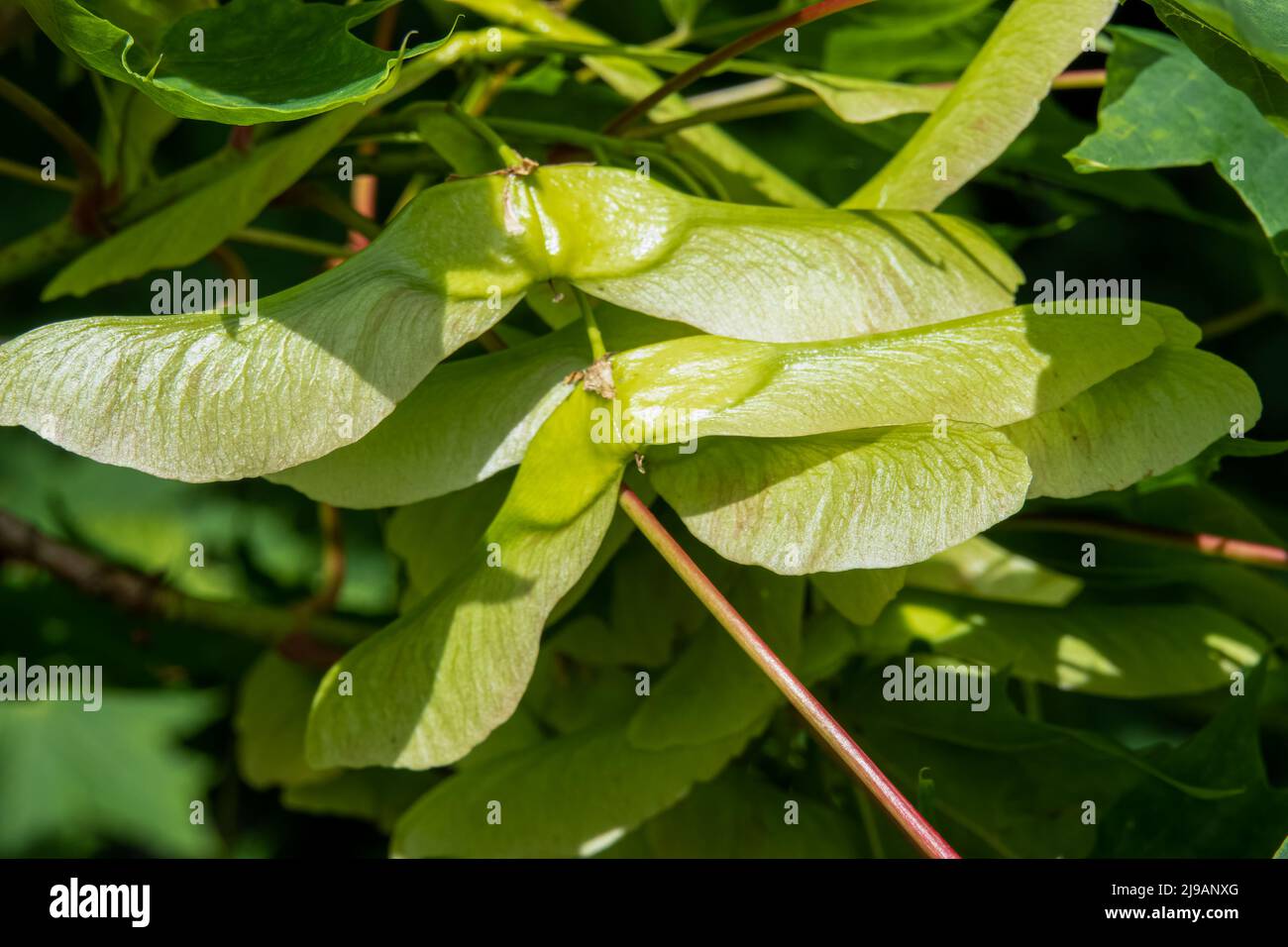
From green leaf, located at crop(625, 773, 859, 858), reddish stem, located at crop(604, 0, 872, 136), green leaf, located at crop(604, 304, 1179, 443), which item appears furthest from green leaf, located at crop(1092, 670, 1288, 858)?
reddish stem, located at crop(604, 0, 872, 136)

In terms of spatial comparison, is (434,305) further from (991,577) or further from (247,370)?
(991,577)

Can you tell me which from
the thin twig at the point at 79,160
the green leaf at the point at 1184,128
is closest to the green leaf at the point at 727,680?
the green leaf at the point at 1184,128

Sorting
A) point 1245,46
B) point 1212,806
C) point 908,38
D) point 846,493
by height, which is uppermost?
point 908,38

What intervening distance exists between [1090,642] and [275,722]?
1.46 ft

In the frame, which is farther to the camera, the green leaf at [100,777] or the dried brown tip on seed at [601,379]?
the green leaf at [100,777]

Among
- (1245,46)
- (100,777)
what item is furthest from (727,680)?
(100,777)

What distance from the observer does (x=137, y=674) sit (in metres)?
0.77

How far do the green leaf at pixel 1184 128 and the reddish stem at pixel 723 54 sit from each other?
11 cm

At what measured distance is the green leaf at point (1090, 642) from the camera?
1.80 feet

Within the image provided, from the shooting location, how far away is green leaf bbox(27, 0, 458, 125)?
40 centimetres

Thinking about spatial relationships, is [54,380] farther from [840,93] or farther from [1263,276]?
[1263,276]

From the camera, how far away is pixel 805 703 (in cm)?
39

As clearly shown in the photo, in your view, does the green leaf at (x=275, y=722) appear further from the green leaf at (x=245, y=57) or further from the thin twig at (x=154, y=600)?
the green leaf at (x=245, y=57)
